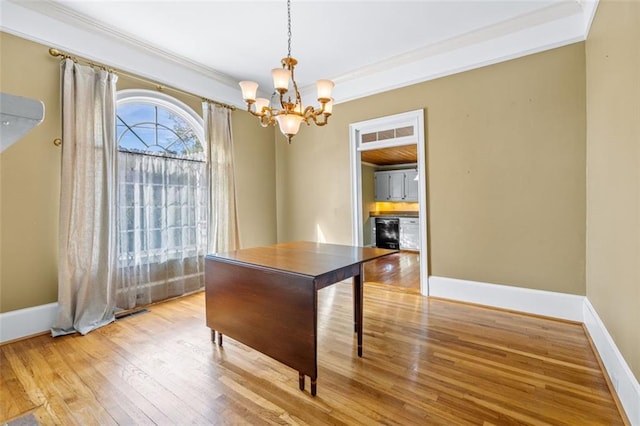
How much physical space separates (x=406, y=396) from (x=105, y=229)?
3.11m

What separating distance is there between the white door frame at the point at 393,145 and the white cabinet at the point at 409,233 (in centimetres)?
318

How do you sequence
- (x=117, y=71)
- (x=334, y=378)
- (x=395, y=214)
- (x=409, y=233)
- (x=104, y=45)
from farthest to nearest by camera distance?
(x=395, y=214) → (x=409, y=233) → (x=117, y=71) → (x=104, y=45) → (x=334, y=378)

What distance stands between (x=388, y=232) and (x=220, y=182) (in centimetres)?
472

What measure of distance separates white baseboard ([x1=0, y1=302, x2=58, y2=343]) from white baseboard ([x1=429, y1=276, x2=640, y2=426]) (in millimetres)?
3993

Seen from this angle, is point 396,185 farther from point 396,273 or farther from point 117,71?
point 117,71

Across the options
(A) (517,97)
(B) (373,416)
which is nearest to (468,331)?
(B) (373,416)

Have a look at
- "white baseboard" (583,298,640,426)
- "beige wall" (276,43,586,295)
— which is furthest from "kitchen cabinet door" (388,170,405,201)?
"white baseboard" (583,298,640,426)

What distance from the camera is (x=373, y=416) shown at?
159 cm

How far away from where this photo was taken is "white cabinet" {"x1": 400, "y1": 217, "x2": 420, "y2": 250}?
6918mm

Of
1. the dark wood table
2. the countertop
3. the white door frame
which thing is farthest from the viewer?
the countertop

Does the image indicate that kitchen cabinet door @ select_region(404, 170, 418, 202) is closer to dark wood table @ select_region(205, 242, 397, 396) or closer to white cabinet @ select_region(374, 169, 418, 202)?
white cabinet @ select_region(374, 169, 418, 202)

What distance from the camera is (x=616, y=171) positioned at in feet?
6.03

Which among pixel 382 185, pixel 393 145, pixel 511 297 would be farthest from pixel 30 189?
pixel 382 185

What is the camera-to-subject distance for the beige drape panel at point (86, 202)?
2.69 metres
